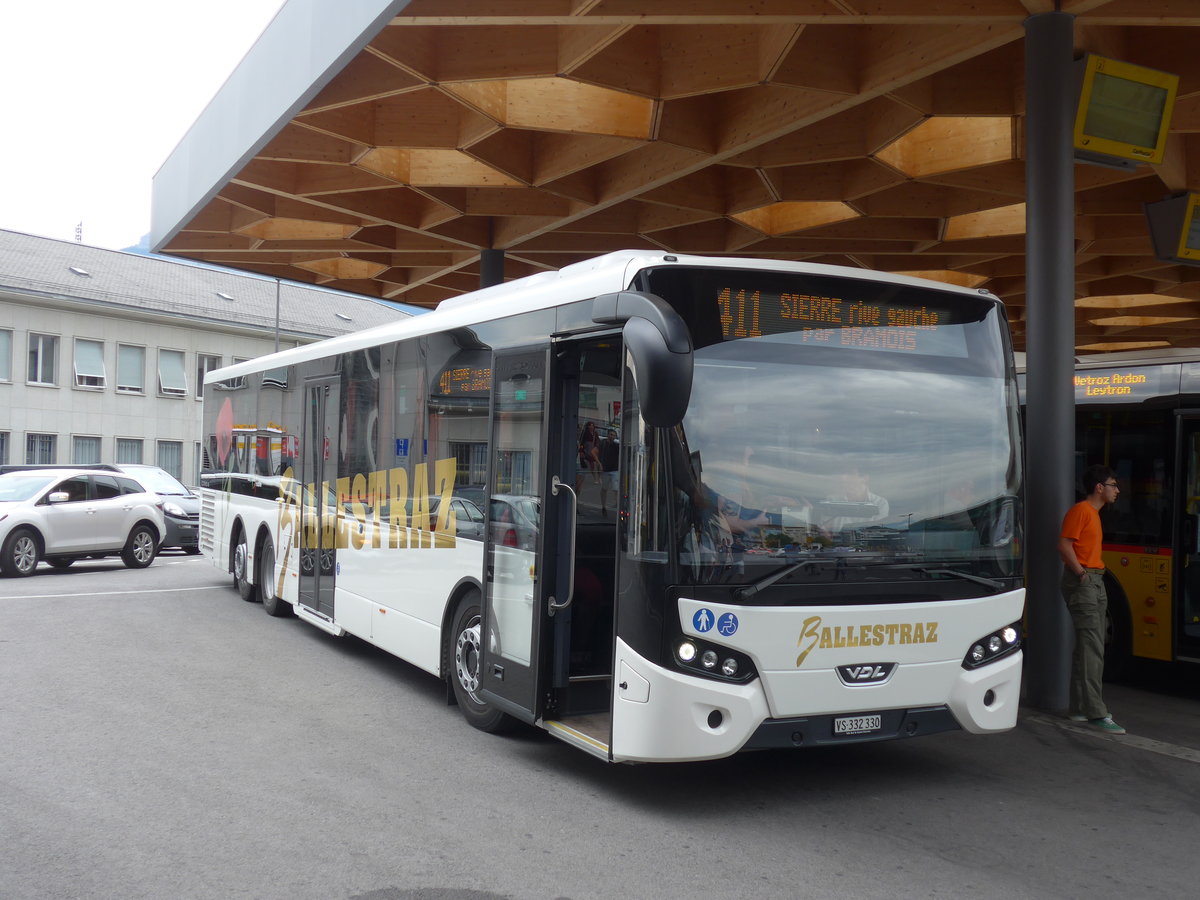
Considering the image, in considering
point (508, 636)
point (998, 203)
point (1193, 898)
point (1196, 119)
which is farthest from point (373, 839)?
point (998, 203)

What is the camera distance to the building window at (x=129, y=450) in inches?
1826

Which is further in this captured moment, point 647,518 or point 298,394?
point 298,394

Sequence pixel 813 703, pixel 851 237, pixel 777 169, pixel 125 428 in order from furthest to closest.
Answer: pixel 125 428 < pixel 851 237 < pixel 777 169 < pixel 813 703

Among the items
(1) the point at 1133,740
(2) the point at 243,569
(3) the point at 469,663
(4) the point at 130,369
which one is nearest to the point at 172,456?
(4) the point at 130,369

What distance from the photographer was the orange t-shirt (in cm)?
836

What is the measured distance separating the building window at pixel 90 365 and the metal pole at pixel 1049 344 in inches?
1679

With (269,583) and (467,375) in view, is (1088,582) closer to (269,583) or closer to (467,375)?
(467,375)

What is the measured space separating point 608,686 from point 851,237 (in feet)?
39.8

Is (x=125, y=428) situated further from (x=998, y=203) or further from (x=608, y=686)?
(x=608, y=686)

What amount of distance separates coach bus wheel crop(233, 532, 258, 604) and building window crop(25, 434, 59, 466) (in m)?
31.9

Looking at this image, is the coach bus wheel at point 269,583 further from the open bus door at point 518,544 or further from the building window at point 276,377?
the open bus door at point 518,544

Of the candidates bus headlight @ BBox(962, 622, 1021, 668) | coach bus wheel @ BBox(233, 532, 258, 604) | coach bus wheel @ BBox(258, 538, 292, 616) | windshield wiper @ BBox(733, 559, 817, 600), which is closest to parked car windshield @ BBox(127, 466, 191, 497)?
coach bus wheel @ BBox(233, 532, 258, 604)

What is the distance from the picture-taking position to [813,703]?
20.2ft

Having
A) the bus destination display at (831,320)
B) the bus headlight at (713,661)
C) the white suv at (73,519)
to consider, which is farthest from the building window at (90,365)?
the bus headlight at (713,661)
